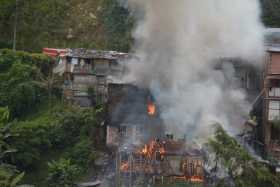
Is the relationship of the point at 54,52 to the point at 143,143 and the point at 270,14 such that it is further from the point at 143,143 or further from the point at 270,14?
the point at 270,14

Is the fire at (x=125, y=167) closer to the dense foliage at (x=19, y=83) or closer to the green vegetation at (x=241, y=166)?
the green vegetation at (x=241, y=166)

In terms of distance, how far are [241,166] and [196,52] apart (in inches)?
347

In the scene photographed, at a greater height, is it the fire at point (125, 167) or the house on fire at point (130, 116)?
the house on fire at point (130, 116)

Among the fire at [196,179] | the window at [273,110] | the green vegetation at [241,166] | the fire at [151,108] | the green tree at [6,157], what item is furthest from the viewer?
the fire at [151,108]

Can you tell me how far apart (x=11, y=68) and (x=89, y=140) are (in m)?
6.18

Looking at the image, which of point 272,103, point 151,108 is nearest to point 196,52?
point 151,108

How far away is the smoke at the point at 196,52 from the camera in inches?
1001

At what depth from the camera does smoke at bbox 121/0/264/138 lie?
25422 mm

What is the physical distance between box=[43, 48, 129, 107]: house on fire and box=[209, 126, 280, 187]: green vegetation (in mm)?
8442

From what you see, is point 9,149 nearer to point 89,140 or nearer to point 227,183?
point 89,140

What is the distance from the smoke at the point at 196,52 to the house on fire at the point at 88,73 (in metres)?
1.02

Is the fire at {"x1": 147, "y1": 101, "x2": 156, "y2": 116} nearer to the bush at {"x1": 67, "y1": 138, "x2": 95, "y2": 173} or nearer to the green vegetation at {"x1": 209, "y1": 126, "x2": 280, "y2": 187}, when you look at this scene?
the bush at {"x1": 67, "y1": 138, "x2": 95, "y2": 173}

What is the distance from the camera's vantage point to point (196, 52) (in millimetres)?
26672

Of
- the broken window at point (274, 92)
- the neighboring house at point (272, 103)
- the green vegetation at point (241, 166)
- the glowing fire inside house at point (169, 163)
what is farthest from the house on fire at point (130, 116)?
the broken window at point (274, 92)
